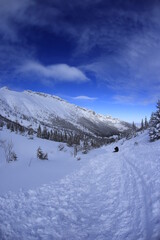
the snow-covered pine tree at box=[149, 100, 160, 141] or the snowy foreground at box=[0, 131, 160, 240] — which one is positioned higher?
the snow-covered pine tree at box=[149, 100, 160, 141]

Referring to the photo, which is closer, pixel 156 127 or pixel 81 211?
pixel 81 211

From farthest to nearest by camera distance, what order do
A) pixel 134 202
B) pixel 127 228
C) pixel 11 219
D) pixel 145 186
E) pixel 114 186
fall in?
pixel 114 186, pixel 145 186, pixel 134 202, pixel 11 219, pixel 127 228

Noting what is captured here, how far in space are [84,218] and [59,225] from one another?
84 cm

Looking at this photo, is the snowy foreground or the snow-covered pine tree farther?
the snow-covered pine tree

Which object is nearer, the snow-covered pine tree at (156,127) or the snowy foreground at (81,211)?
the snowy foreground at (81,211)

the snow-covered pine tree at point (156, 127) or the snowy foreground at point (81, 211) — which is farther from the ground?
the snow-covered pine tree at point (156, 127)

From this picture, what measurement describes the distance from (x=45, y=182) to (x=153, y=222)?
6.20m

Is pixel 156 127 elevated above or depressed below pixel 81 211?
above

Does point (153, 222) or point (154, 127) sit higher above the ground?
point (154, 127)

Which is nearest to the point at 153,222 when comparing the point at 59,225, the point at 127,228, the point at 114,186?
the point at 127,228

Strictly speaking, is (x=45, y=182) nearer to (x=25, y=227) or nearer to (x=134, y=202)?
(x=25, y=227)

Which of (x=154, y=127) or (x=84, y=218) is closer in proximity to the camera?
(x=84, y=218)

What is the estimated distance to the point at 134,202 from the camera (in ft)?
18.3

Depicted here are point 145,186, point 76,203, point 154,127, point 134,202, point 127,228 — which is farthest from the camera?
point 154,127
